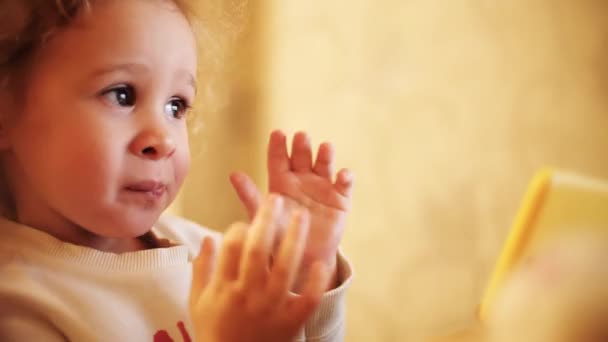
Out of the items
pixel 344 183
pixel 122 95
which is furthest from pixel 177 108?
pixel 344 183

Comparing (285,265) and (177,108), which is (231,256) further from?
(177,108)

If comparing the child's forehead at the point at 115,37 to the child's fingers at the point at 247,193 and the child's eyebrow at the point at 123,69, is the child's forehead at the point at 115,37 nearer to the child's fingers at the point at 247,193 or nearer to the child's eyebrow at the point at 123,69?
the child's eyebrow at the point at 123,69

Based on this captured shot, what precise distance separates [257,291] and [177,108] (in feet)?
0.92

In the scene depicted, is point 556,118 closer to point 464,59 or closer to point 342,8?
point 464,59

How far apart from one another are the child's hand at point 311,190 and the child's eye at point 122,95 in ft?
0.48

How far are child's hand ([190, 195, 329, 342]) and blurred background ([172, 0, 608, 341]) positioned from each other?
652 mm

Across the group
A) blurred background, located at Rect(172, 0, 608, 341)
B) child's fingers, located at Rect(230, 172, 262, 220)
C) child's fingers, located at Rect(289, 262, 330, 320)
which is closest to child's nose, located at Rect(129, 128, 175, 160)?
child's fingers, located at Rect(230, 172, 262, 220)

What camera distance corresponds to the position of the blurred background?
93 centimetres

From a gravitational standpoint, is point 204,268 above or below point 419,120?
above

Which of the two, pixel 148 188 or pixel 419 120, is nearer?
pixel 148 188

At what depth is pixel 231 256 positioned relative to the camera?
411 millimetres

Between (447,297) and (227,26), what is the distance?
23.3 inches

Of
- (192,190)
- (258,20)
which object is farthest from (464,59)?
(192,190)

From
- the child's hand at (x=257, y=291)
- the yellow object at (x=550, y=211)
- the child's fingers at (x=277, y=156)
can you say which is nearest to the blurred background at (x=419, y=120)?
the child's fingers at (x=277, y=156)
